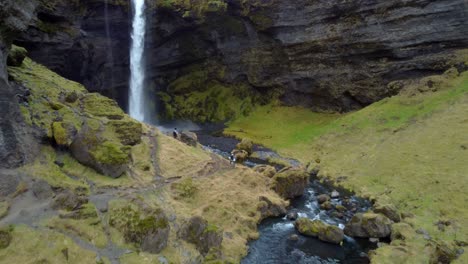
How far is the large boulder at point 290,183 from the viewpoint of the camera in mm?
41719

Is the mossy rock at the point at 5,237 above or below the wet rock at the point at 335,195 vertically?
above

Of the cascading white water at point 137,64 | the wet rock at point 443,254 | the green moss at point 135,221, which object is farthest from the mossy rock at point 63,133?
the cascading white water at point 137,64

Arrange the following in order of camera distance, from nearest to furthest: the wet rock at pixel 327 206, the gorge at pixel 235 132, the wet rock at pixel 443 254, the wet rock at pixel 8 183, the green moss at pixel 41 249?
the green moss at pixel 41 249 → the wet rock at pixel 8 183 → the wet rock at pixel 443 254 → the gorge at pixel 235 132 → the wet rock at pixel 327 206

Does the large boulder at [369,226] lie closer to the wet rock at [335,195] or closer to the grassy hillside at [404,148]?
the grassy hillside at [404,148]

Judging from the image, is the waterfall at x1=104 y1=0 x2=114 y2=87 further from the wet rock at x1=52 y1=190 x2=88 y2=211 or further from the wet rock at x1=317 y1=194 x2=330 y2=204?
the wet rock at x1=317 y1=194 x2=330 y2=204

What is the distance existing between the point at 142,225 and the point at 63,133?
12517 mm

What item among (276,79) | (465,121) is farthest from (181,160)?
(276,79)

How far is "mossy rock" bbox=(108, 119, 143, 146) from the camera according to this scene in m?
41.1

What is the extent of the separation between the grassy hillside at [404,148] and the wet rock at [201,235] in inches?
480

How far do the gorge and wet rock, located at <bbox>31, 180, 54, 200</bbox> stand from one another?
0.35 ft

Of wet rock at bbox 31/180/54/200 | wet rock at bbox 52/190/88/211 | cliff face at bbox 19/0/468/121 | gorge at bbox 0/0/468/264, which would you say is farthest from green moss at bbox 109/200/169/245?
cliff face at bbox 19/0/468/121

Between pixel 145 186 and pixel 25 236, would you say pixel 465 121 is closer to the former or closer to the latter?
pixel 145 186

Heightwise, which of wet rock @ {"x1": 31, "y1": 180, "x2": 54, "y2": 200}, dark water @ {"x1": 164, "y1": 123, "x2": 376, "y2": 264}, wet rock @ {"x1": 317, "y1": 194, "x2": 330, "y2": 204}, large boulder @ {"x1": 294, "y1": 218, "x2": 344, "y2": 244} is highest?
wet rock @ {"x1": 31, "y1": 180, "x2": 54, "y2": 200}

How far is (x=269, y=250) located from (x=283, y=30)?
2223 inches
